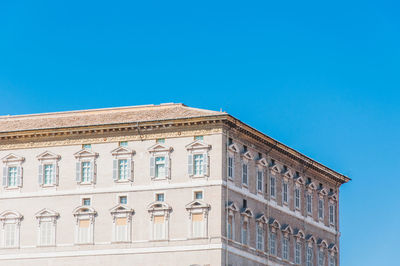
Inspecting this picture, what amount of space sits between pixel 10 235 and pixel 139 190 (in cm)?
1030

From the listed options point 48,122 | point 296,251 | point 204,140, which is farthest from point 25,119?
point 296,251

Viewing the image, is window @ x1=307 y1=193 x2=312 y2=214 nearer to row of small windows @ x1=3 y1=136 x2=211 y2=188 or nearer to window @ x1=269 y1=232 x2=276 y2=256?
window @ x1=269 y1=232 x2=276 y2=256

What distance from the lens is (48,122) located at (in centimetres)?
9606

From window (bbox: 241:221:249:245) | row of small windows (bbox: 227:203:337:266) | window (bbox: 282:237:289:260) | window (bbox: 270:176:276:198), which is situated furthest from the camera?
window (bbox: 282:237:289:260)

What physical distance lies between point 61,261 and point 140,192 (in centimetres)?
744

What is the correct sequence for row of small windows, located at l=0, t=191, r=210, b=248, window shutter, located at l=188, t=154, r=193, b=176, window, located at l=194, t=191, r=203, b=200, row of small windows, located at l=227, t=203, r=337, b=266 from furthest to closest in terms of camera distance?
row of small windows, located at l=227, t=203, r=337, b=266
window shutter, located at l=188, t=154, r=193, b=176
window, located at l=194, t=191, r=203, b=200
row of small windows, located at l=0, t=191, r=210, b=248

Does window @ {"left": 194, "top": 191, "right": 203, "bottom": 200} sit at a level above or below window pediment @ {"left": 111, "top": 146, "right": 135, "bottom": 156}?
below

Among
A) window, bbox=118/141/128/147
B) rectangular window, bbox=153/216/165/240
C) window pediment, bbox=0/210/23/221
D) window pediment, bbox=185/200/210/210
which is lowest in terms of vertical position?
rectangular window, bbox=153/216/165/240

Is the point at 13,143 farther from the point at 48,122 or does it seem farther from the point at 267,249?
the point at 267,249

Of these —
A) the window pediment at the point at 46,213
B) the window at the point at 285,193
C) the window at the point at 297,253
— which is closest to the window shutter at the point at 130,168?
the window pediment at the point at 46,213

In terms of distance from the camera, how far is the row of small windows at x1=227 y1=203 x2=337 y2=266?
301 ft

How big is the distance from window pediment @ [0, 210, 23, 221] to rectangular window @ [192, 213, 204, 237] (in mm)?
13001

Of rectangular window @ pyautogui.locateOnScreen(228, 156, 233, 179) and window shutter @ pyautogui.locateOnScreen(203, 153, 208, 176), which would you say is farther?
rectangular window @ pyautogui.locateOnScreen(228, 156, 233, 179)

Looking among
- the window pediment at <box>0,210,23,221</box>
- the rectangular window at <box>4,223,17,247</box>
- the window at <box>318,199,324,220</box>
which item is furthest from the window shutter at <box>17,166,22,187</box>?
the window at <box>318,199,324,220</box>
